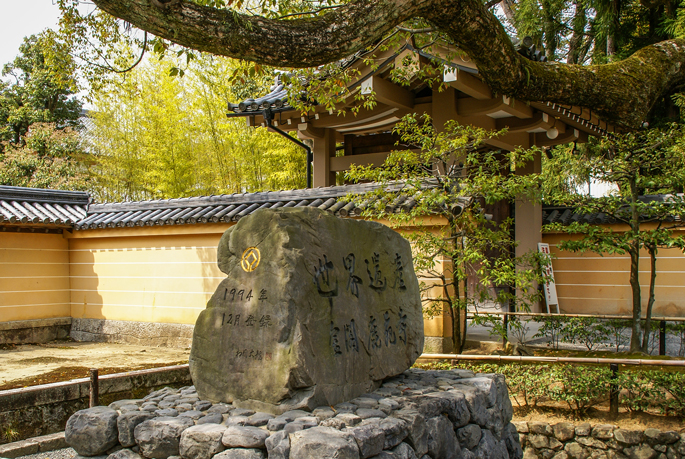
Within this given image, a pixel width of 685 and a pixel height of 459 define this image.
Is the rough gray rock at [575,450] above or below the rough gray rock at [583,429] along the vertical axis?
below

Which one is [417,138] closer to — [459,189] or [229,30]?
[459,189]

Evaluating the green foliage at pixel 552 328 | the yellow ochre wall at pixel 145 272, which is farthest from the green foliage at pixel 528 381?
the yellow ochre wall at pixel 145 272

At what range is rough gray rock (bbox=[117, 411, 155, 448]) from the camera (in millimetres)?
3703

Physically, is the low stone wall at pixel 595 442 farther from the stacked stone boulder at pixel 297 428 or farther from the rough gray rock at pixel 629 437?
the stacked stone boulder at pixel 297 428

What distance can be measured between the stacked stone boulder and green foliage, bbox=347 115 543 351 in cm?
210

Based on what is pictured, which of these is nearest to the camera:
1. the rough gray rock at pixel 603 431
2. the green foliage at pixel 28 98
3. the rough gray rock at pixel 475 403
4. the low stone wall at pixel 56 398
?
the rough gray rock at pixel 475 403

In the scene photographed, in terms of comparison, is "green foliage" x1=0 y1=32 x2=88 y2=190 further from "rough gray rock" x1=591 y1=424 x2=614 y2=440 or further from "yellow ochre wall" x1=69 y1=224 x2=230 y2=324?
"rough gray rock" x1=591 y1=424 x2=614 y2=440

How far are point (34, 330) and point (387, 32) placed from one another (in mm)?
9278

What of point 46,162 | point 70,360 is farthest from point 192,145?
point 70,360

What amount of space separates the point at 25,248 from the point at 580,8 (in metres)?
14.5

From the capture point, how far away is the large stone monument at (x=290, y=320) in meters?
3.76

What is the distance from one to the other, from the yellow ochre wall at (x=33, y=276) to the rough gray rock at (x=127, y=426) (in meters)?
8.23

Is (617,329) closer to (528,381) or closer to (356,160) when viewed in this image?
(528,381)

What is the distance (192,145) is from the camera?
17891 mm
